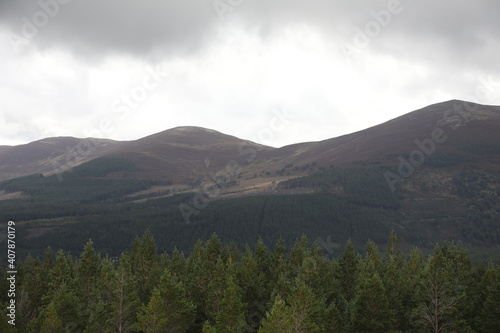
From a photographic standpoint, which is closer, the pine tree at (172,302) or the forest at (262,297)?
the forest at (262,297)

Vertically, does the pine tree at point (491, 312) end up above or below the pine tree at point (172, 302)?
below

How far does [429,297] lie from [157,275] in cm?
3670

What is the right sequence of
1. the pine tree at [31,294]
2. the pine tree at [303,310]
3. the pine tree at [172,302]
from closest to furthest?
the pine tree at [303,310], the pine tree at [172,302], the pine tree at [31,294]

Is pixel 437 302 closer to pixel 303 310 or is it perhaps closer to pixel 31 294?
pixel 303 310

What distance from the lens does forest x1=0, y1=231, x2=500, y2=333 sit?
38656mm

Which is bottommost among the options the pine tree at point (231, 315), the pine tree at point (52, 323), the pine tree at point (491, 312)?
the pine tree at point (491, 312)

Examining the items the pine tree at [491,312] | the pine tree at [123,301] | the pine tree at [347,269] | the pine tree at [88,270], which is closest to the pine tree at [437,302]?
the pine tree at [491,312]

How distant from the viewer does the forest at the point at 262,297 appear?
127 feet

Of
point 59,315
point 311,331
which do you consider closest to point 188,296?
point 59,315

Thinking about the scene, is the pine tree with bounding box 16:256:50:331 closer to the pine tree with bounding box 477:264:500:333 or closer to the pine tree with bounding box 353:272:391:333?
the pine tree with bounding box 353:272:391:333

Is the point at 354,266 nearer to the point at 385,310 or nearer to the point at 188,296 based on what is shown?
the point at 385,310

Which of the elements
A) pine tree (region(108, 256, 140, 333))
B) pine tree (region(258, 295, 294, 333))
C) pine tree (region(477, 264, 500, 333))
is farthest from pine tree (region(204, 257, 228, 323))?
pine tree (region(477, 264, 500, 333))

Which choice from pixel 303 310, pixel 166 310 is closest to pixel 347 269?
pixel 303 310

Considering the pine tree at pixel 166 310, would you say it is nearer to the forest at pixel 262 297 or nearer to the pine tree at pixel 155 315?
the pine tree at pixel 155 315
